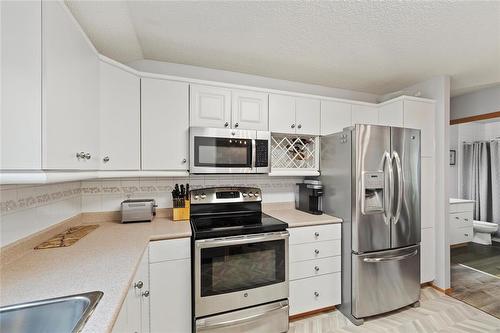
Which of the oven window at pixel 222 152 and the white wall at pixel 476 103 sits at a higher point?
the white wall at pixel 476 103

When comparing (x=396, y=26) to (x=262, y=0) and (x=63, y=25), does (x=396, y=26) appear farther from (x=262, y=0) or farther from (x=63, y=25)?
(x=63, y=25)

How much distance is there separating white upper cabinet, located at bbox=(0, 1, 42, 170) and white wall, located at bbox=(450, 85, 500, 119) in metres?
4.36

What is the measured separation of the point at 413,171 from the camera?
220 cm

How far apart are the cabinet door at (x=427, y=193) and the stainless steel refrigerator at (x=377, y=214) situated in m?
0.36

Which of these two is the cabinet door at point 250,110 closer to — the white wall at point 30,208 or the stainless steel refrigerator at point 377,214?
the stainless steel refrigerator at point 377,214

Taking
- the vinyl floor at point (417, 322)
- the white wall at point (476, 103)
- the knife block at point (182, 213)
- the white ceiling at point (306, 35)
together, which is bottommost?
the vinyl floor at point (417, 322)

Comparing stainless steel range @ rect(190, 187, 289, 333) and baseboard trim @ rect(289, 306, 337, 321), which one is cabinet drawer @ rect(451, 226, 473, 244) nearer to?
baseboard trim @ rect(289, 306, 337, 321)

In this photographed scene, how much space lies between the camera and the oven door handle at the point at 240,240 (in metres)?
1.64

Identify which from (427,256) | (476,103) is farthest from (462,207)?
(427,256)

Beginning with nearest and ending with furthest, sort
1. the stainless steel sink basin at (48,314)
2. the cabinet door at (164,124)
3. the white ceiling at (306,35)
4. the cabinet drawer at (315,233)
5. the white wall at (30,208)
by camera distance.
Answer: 1. the stainless steel sink basin at (48,314)
2. the white wall at (30,208)
3. the white ceiling at (306,35)
4. the cabinet door at (164,124)
5. the cabinet drawer at (315,233)

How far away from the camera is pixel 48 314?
2.61 ft

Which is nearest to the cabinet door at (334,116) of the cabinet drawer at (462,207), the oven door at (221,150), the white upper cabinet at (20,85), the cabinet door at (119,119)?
the oven door at (221,150)

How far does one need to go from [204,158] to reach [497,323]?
2.97 metres

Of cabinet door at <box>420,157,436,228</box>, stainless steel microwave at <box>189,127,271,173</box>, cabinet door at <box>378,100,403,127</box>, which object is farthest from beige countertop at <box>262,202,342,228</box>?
cabinet door at <box>378,100,403,127</box>
